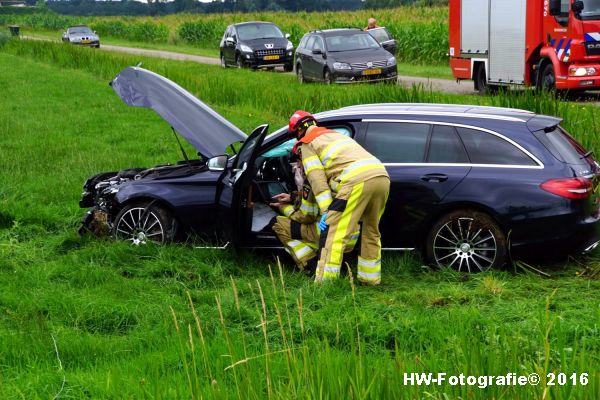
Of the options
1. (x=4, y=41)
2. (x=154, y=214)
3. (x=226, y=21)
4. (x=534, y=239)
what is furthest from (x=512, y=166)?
(x=226, y=21)

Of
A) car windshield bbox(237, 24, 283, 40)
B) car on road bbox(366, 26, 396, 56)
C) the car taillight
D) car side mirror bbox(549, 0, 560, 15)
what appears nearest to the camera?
the car taillight

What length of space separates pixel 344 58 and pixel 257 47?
8.95 m

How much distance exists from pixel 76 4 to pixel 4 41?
153m

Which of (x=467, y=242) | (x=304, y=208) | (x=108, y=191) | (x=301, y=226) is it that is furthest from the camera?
(x=108, y=191)

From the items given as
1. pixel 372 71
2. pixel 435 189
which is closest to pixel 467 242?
pixel 435 189

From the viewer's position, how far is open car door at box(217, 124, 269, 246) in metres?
8.87

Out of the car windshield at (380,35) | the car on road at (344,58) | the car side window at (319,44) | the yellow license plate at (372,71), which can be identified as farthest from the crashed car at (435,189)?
the car windshield at (380,35)

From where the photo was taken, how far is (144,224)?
9789mm

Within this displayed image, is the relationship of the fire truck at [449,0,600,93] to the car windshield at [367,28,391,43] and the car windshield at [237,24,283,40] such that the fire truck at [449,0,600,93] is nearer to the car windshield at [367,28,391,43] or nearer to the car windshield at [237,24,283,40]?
the car windshield at [367,28,391,43]

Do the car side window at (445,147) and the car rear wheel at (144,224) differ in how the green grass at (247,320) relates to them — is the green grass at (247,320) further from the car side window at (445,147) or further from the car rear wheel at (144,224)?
the car side window at (445,147)

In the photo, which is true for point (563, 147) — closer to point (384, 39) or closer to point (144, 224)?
point (144, 224)

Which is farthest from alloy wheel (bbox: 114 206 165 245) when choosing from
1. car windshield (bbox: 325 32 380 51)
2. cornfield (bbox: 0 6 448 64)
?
cornfield (bbox: 0 6 448 64)

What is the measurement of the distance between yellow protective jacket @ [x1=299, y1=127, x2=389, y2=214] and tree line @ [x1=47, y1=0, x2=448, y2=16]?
93.4m

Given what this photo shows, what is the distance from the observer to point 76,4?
644ft
